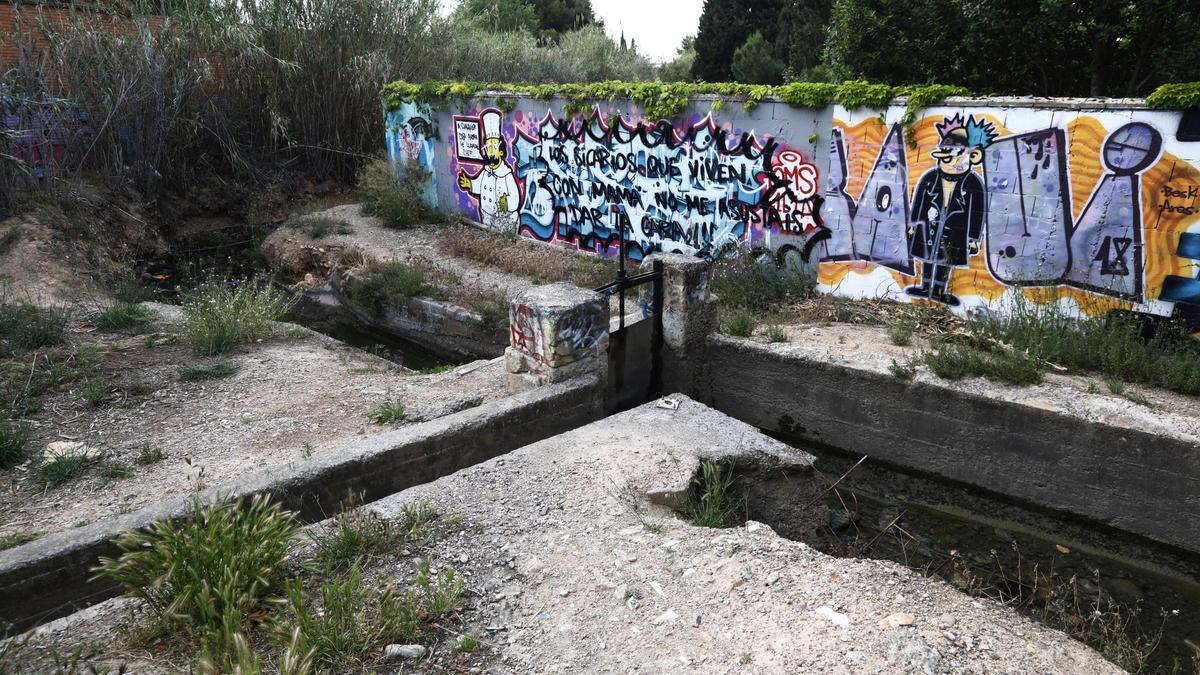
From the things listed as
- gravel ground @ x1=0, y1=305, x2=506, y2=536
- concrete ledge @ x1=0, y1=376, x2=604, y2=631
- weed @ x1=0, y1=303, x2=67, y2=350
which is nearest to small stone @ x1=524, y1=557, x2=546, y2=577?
concrete ledge @ x1=0, y1=376, x2=604, y2=631

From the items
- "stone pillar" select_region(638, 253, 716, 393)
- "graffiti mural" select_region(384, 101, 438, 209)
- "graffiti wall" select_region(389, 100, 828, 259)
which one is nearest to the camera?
"stone pillar" select_region(638, 253, 716, 393)

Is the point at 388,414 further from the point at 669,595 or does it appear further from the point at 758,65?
the point at 758,65

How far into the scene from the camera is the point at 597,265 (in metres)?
10.5

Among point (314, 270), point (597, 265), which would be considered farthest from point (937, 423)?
point (314, 270)

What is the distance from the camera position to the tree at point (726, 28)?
26531mm

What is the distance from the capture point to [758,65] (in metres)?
23.8

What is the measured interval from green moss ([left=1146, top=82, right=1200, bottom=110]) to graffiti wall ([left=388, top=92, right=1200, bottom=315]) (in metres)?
0.10

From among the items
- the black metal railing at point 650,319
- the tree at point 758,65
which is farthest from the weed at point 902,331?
the tree at point 758,65

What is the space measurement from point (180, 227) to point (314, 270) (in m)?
3.97

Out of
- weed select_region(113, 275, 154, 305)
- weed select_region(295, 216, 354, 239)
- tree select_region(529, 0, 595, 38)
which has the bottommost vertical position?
weed select_region(113, 275, 154, 305)

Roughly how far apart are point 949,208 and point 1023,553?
3381 millimetres

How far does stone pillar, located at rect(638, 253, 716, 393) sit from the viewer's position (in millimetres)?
6762

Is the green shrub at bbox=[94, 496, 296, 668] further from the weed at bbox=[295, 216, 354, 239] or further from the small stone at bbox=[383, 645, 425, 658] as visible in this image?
the weed at bbox=[295, 216, 354, 239]

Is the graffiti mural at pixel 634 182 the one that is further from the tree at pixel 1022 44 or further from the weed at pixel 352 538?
the weed at pixel 352 538
